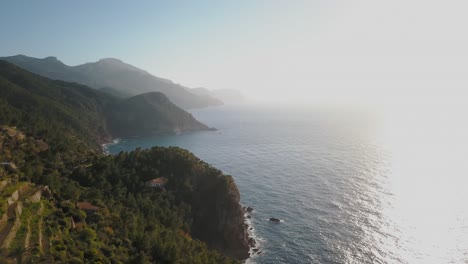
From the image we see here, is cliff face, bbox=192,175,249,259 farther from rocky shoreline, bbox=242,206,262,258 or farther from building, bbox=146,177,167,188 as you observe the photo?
building, bbox=146,177,167,188

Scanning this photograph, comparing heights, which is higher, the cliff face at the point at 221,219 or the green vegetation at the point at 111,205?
the green vegetation at the point at 111,205

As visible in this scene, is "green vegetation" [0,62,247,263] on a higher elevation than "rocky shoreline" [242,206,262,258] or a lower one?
higher

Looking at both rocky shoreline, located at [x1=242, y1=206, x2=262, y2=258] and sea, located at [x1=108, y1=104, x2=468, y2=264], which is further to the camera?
rocky shoreline, located at [x1=242, y1=206, x2=262, y2=258]

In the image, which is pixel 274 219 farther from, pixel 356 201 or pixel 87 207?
pixel 87 207

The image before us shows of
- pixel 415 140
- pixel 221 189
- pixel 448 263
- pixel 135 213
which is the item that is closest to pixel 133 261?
pixel 135 213

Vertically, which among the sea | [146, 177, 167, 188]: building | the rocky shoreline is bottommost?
the rocky shoreline

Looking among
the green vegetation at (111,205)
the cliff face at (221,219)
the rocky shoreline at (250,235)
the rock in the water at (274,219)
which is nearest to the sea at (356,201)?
the rocky shoreline at (250,235)

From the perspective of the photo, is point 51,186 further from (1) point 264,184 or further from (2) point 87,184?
(1) point 264,184

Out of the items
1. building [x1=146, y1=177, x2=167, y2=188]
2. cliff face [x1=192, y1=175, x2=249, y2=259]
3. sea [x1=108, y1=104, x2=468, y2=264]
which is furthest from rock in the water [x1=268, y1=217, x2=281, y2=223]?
building [x1=146, y1=177, x2=167, y2=188]

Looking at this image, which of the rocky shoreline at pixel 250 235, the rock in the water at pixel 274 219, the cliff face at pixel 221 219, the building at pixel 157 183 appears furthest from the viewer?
the rock in the water at pixel 274 219

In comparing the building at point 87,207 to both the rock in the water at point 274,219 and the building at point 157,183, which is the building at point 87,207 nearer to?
the building at point 157,183

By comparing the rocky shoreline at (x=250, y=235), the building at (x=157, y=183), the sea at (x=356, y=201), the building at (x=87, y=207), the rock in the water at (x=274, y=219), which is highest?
the building at (x=87, y=207)

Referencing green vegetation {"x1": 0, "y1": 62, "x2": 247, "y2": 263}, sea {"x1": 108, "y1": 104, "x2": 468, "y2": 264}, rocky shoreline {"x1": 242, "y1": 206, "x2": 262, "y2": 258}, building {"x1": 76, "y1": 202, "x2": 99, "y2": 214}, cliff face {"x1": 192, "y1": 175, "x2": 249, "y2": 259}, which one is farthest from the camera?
cliff face {"x1": 192, "y1": 175, "x2": 249, "y2": 259}
